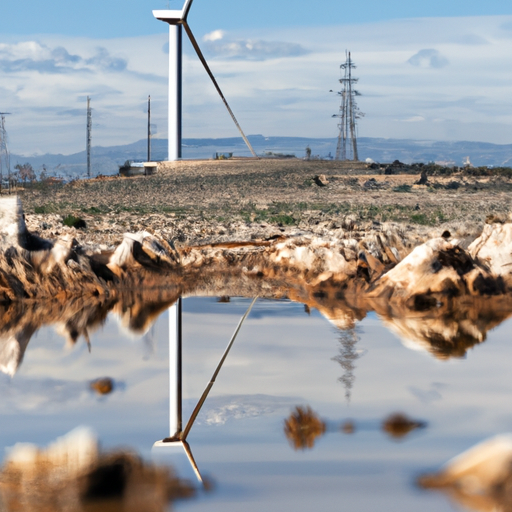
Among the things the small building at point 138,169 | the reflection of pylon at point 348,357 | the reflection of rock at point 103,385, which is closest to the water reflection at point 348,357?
the reflection of pylon at point 348,357

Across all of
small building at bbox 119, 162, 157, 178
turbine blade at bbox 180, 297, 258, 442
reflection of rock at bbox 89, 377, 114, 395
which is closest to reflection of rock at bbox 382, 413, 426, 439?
turbine blade at bbox 180, 297, 258, 442

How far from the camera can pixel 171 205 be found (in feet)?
58.2

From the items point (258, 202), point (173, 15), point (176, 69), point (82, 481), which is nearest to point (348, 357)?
point (82, 481)

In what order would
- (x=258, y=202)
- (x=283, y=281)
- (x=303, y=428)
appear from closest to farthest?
(x=303, y=428), (x=283, y=281), (x=258, y=202)

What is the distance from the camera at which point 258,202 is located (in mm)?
18422

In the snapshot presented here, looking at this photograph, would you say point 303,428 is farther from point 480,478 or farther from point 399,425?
point 480,478

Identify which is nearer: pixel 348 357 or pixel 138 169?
pixel 348 357

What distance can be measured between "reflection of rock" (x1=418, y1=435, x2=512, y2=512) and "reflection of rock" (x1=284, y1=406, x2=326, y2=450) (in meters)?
0.65

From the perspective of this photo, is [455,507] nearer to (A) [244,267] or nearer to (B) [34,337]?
(B) [34,337]

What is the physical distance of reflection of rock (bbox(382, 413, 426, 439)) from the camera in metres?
3.88

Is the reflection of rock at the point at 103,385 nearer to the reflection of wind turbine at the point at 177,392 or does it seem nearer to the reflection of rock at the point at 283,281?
the reflection of wind turbine at the point at 177,392

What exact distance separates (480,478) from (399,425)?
737 mm

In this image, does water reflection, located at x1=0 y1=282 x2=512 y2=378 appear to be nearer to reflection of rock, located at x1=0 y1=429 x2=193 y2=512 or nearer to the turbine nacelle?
reflection of rock, located at x1=0 y1=429 x2=193 y2=512

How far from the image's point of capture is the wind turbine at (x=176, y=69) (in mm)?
10477
